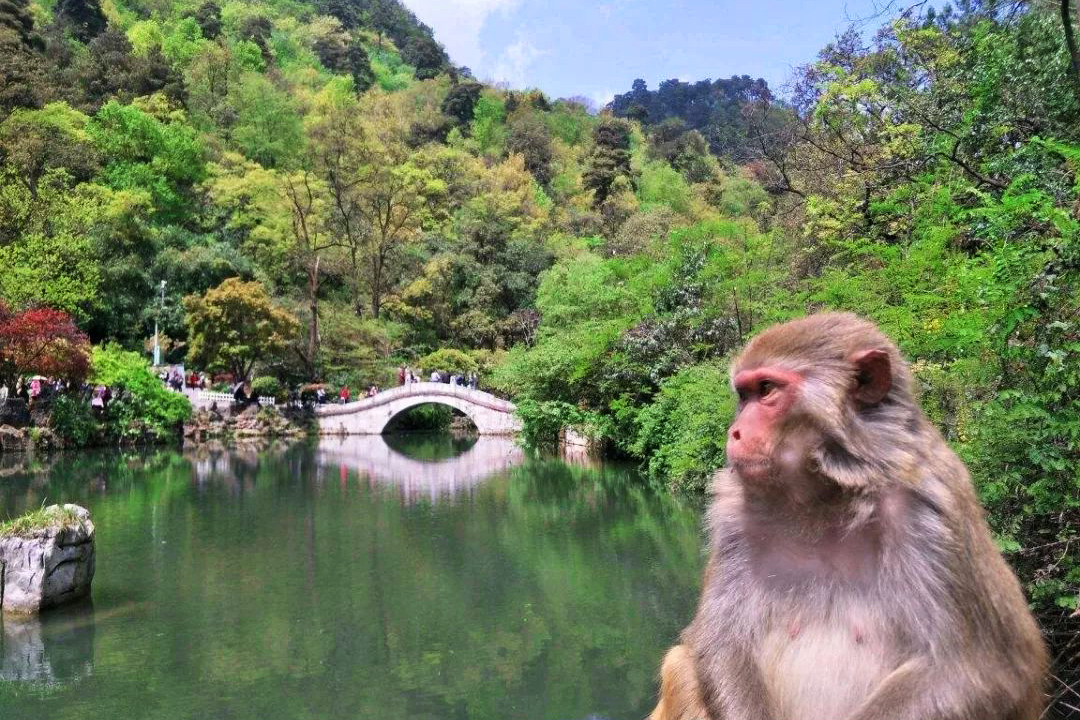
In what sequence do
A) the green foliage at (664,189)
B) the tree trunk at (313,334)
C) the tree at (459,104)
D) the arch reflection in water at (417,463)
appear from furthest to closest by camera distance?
the tree at (459,104)
the green foliage at (664,189)
the tree trunk at (313,334)
the arch reflection in water at (417,463)

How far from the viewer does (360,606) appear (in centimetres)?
870

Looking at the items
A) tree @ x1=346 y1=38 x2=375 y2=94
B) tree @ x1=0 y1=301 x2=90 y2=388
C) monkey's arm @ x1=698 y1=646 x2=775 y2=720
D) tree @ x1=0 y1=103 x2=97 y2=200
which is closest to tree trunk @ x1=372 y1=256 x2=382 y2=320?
tree @ x1=0 y1=103 x2=97 y2=200

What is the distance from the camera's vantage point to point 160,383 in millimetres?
25672

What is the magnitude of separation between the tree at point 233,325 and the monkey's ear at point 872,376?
27.3 metres

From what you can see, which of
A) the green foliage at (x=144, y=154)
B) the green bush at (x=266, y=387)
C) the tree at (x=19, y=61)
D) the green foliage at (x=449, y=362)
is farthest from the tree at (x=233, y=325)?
the tree at (x=19, y=61)

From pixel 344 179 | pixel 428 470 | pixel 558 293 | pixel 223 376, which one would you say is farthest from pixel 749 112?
pixel 344 179

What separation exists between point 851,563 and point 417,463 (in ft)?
69.9

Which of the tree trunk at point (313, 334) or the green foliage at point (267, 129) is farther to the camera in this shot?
the green foliage at point (267, 129)

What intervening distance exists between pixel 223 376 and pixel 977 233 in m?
29.8

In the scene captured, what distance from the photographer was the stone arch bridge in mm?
30828

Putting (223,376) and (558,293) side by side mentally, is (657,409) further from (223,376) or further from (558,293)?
(223,376)

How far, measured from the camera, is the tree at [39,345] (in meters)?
20.0

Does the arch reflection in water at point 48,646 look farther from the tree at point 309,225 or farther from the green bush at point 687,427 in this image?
the tree at point 309,225

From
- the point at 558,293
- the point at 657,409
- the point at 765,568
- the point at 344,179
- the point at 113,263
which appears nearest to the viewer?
the point at 765,568
